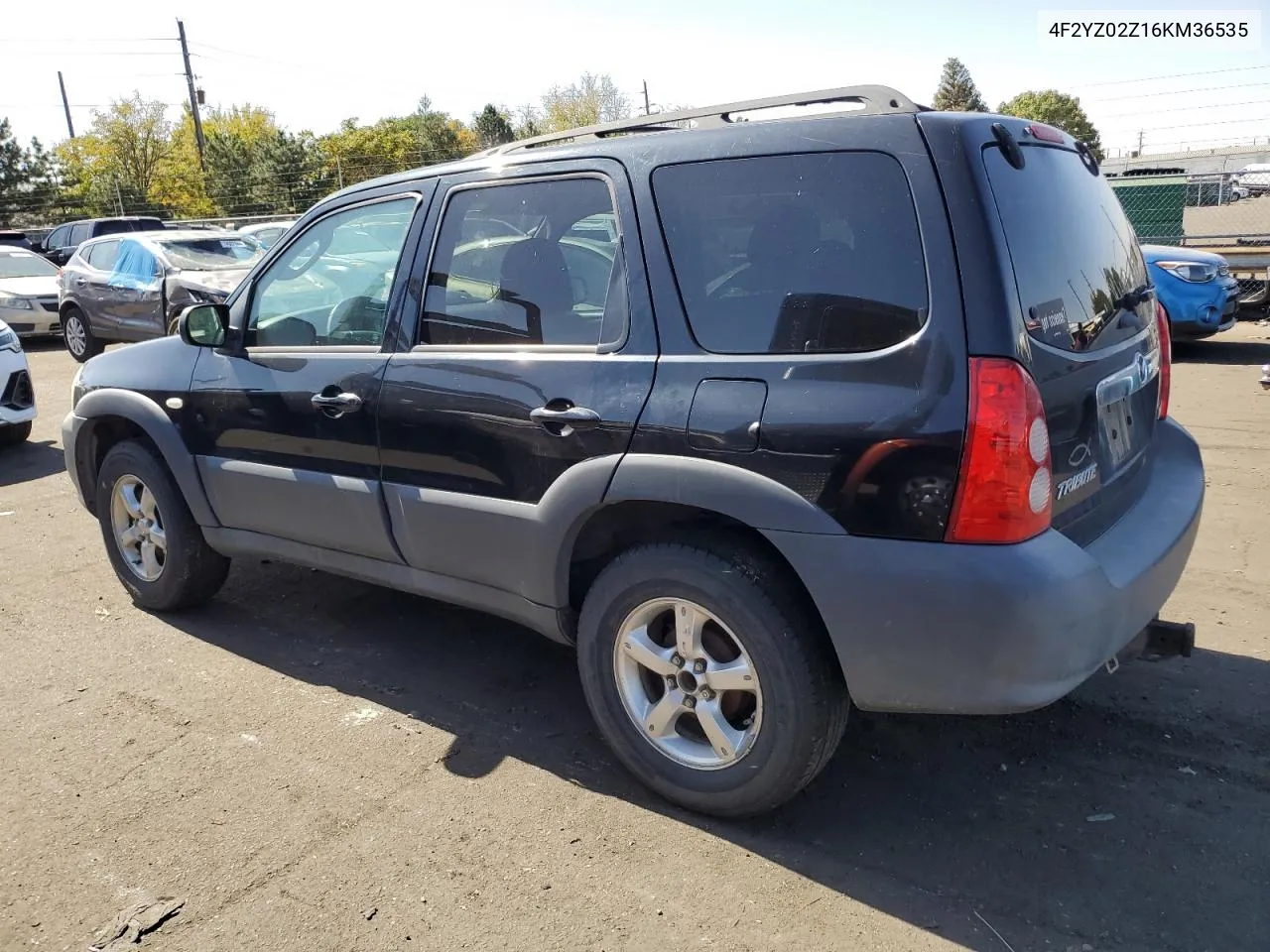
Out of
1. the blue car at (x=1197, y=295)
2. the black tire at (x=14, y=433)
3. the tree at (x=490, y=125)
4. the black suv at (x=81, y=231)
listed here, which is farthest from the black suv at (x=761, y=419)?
the tree at (x=490, y=125)

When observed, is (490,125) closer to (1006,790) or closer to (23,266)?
(23,266)

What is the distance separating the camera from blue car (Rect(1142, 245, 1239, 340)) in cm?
1018

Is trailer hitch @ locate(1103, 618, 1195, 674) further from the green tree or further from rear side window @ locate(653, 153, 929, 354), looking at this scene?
the green tree

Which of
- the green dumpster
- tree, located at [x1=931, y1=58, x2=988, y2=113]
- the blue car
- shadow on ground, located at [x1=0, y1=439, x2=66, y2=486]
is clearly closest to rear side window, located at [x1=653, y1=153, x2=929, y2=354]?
shadow on ground, located at [x1=0, y1=439, x2=66, y2=486]

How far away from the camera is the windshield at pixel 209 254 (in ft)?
42.2

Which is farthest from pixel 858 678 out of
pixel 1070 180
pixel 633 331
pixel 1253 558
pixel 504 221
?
pixel 1253 558

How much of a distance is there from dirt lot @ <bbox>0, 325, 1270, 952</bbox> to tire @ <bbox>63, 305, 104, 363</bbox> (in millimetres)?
11033

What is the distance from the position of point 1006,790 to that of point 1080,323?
1.41m

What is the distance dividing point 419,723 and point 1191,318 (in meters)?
9.47

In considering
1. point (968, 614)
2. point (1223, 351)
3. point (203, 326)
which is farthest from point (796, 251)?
point (1223, 351)

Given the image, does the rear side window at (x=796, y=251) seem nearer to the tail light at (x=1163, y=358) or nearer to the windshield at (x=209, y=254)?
the tail light at (x=1163, y=358)

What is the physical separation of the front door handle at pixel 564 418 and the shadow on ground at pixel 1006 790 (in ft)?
→ 3.71

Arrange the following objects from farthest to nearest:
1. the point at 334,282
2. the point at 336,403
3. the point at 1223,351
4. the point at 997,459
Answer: the point at 1223,351 < the point at 334,282 < the point at 336,403 < the point at 997,459

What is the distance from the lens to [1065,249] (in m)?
2.77
